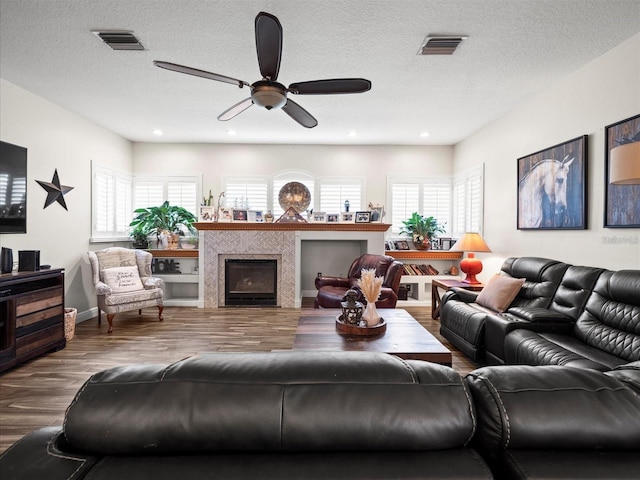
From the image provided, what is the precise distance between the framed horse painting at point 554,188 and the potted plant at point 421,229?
191 cm

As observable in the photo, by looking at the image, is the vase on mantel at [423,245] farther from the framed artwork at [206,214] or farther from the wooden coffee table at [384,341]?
the framed artwork at [206,214]

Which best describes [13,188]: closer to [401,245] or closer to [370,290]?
[370,290]

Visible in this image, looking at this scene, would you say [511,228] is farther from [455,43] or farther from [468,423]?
[468,423]

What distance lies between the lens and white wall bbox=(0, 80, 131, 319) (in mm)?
3746

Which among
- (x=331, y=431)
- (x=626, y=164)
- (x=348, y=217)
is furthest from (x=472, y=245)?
(x=331, y=431)

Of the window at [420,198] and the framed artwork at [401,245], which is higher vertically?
the window at [420,198]

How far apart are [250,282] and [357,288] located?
7.00 feet

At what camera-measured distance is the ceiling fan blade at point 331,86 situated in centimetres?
244

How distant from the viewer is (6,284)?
303 cm

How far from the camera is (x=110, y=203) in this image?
5.43 metres

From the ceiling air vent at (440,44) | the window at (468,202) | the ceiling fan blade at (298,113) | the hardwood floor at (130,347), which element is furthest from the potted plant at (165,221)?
the window at (468,202)

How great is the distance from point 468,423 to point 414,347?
5.89 feet

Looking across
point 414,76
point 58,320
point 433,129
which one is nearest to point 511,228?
point 433,129

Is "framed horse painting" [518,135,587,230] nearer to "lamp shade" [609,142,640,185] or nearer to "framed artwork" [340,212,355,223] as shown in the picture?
"lamp shade" [609,142,640,185]
